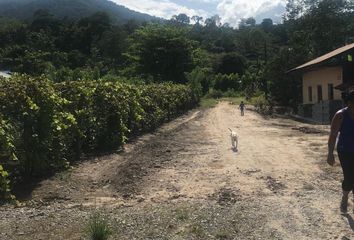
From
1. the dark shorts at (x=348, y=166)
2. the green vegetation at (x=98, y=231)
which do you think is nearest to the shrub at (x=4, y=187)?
the green vegetation at (x=98, y=231)

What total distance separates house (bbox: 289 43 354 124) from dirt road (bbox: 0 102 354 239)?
15.7 metres

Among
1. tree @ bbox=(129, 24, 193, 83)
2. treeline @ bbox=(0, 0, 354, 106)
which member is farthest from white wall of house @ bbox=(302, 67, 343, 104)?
tree @ bbox=(129, 24, 193, 83)

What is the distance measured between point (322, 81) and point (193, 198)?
27047 millimetres

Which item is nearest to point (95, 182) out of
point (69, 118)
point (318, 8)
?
point (69, 118)

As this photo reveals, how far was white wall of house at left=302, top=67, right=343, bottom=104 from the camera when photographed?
1179 inches

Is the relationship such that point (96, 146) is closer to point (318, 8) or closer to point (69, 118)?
point (69, 118)

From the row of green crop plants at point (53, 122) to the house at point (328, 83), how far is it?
1544cm

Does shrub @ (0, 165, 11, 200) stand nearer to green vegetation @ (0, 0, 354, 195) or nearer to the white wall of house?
green vegetation @ (0, 0, 354, 195)

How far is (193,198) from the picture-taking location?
7969 mm

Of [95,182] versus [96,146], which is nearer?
[95,182]

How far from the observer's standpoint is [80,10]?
641ft

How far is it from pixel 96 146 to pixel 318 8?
39813 millimetres

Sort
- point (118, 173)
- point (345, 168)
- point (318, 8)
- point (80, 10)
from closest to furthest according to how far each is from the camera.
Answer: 1. point (345, 168)
2. point (118, 173)
3. point (318, 8)
4. point (80, 10)

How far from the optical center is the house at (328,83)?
27.6m
